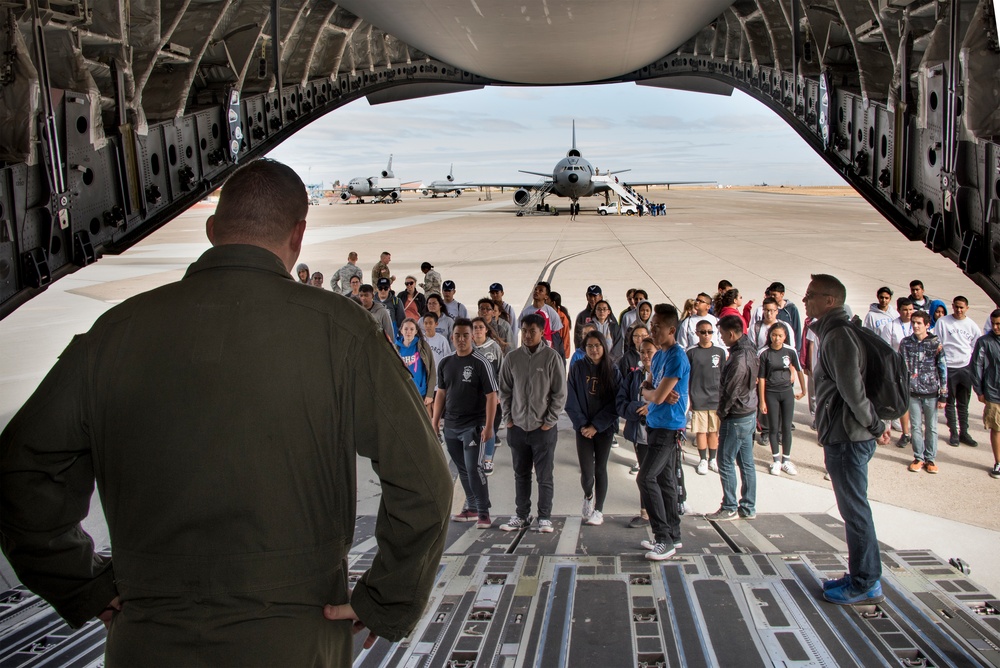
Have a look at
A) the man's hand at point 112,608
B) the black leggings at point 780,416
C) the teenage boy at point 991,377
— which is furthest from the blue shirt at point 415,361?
the man's hand at point 112,608

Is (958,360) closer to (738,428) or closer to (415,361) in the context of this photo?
(738,428)

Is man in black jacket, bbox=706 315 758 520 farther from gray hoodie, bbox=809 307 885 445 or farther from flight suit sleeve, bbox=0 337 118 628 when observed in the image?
flight suit sleeve, bbox=0 337 118 628

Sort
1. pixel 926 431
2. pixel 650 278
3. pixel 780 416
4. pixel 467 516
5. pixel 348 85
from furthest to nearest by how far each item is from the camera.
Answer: pixel 650 278, pixel 348 85, pixel 780 416, pixel 926 431, pixel 467 516

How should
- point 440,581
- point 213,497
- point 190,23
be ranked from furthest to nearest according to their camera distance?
point 190,23, point 440,581, point 213,497

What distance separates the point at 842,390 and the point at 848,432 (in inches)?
8.7

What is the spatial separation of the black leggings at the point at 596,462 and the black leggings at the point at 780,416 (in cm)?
181

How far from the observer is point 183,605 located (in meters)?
1.48

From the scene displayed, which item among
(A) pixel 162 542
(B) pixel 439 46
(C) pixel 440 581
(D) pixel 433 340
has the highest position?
(B) pixel 439 46

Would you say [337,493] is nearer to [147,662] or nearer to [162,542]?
[162,542]

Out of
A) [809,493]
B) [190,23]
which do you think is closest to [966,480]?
[809,493]

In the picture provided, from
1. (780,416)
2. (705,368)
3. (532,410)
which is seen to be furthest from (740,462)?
(532,410)

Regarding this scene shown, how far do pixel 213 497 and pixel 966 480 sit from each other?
6.15 m

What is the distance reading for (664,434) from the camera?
460 centimetres

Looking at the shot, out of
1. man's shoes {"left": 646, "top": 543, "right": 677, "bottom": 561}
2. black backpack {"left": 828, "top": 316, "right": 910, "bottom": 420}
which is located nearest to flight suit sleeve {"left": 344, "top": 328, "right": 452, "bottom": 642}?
black backpack {"left": 828, "top": 316, "right": 910, "bottom": 420}
